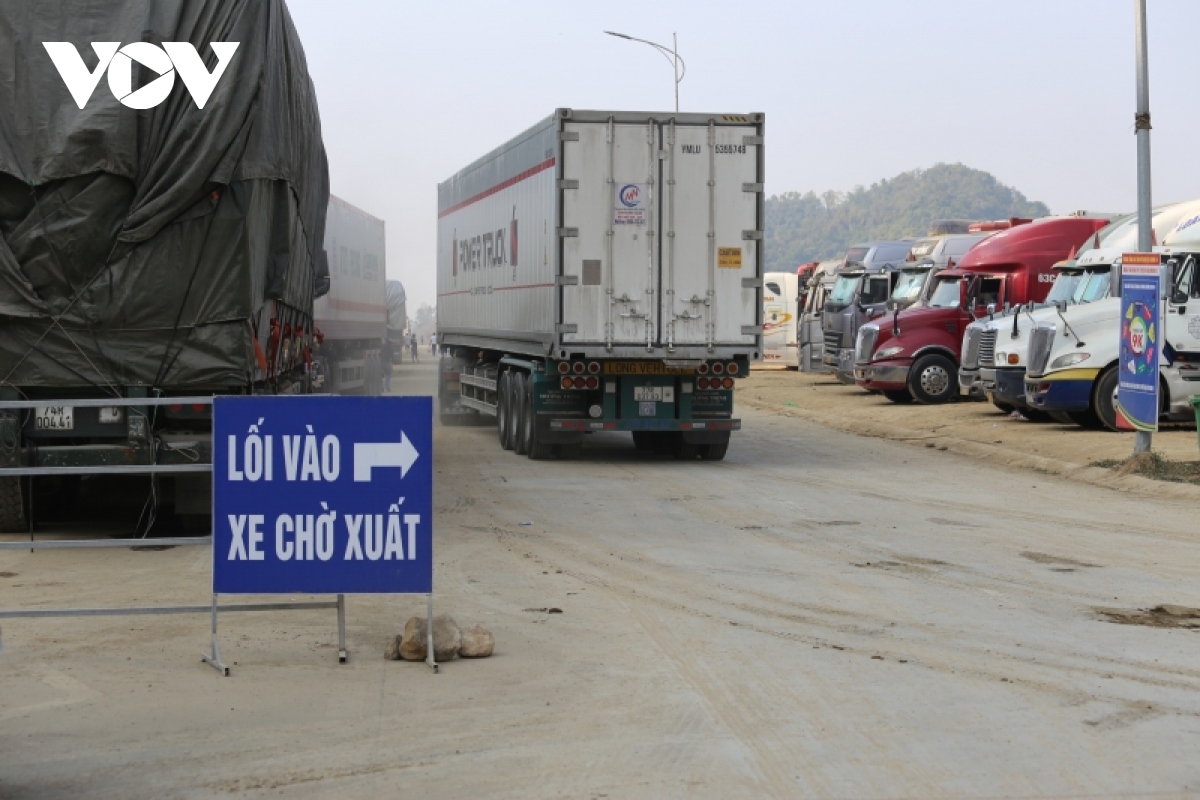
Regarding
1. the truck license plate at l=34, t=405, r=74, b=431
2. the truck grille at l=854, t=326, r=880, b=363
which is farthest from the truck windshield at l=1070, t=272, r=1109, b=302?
the truck license plate at l=34, t=405, r=74, b=431

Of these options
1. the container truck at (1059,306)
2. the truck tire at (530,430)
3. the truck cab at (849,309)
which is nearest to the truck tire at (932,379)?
the truck cab at (849,309)

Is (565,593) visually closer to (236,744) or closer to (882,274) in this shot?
(236,744)

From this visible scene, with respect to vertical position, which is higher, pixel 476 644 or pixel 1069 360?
pixel 1069 360

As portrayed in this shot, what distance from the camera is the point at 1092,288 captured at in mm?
22906

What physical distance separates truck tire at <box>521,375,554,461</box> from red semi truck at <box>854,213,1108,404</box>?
12.3 m

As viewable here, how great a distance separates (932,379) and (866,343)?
6.06ft

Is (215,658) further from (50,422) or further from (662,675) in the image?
(50,422)

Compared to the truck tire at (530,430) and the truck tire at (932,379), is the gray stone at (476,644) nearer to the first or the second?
the truck tire at (530,430)

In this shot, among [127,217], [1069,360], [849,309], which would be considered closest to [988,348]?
[1069,360]

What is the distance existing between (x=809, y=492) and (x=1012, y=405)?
10060mm

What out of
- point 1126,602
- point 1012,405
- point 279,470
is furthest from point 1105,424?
point 279,470

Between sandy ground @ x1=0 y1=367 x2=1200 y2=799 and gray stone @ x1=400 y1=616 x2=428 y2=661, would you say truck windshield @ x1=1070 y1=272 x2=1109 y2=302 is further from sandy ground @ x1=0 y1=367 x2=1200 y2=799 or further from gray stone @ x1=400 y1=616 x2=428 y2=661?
gray stone @ x1=400 y1=616 x2=428 y2=661

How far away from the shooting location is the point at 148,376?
37.0ft

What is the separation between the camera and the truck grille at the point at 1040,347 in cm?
2220
